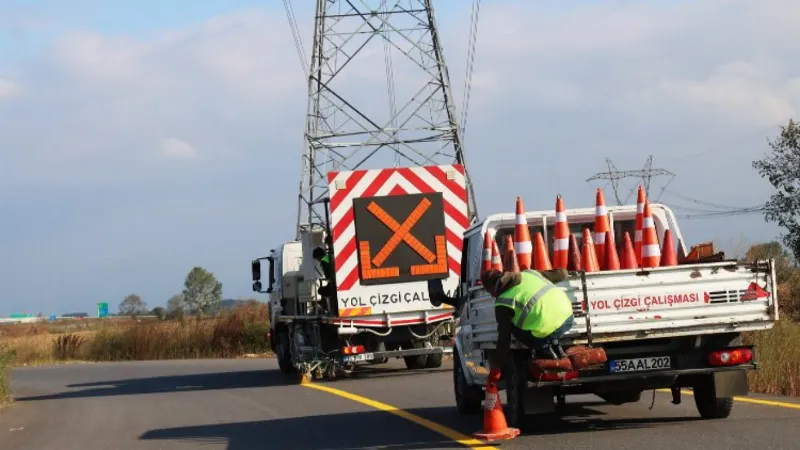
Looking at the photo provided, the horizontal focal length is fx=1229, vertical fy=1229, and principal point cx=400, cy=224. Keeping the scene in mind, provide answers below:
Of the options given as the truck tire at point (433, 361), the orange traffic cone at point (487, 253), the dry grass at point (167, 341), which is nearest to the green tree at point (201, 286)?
the dry grass at point (167, 341)

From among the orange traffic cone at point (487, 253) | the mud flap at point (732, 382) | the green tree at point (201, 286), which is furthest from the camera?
the green tree at point (201, 286)

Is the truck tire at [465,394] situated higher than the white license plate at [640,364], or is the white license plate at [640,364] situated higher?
the white license plate at [640,364]

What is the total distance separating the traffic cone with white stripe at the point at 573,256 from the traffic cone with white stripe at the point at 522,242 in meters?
0.40

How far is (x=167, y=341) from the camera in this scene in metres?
40.3

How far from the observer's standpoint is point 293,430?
42.7ft

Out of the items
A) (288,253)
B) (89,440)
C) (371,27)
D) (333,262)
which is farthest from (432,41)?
(89,440)

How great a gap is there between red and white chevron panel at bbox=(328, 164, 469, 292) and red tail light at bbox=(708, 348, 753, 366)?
9.71 metres

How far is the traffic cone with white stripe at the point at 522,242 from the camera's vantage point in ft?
38.9

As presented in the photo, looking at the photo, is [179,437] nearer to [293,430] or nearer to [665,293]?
[293,430]

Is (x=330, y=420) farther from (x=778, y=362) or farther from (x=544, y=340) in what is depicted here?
(x=778, y=362)

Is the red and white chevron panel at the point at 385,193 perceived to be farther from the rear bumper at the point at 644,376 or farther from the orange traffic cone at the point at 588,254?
the rear bumper at the point at 644,376

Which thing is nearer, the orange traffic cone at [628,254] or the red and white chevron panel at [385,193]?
the orange traffic cone at [628,254]

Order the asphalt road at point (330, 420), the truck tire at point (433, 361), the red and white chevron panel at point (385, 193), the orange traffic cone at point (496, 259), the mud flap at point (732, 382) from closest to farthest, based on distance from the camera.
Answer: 1. the asphalt road at point (330, 420)
2. the mud flap at point (732, 382)
3. the orange traffic cone at point (496, 259)
4. the red and white chevron panel at point (385, 193)
5. the truck tire at point (433, 361)

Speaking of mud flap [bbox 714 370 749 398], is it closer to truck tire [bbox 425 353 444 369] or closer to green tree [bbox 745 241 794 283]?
truck tire [bbox 425 353 444 369]
